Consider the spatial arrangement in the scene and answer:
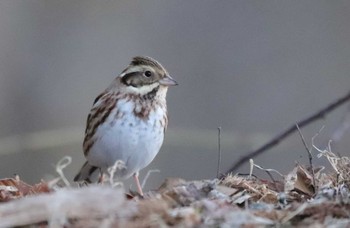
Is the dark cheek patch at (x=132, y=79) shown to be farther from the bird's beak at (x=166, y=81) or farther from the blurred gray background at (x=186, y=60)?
the blurred gray background at (x=186, y=60)

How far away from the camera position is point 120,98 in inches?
247

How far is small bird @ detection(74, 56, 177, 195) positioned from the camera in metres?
6.23

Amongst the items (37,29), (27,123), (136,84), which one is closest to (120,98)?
(136,84)

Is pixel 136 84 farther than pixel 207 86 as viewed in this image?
No

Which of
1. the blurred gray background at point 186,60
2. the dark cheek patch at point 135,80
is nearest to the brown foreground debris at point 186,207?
the dark cheek patch at point 135,80

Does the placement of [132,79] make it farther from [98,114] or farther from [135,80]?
[98,114]

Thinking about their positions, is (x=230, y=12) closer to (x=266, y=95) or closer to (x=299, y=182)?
(x=266, y=95)

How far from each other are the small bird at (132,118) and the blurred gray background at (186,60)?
4.01m

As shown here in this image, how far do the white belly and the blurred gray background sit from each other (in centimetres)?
402

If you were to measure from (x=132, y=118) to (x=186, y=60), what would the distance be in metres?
5.56

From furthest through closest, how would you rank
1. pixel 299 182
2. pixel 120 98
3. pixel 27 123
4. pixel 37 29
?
pixel 37 29 < pixel 27 123 < pixel 120 98 < pixel 299 182

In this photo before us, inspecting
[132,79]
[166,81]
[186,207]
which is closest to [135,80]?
[132,79]

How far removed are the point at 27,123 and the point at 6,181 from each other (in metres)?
6.21

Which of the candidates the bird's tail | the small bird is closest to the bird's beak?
the small bird
